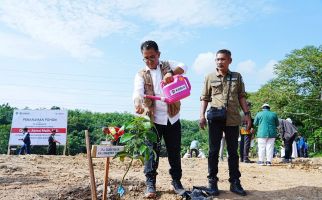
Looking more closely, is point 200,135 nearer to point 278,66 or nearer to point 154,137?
point 278,66

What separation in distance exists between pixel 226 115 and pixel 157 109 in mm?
762

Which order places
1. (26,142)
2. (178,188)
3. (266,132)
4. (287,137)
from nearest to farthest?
(178,188) → (266,132) → (287,137) → (26,142)

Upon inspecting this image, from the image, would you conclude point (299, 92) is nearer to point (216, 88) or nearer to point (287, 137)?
point (287, 137)

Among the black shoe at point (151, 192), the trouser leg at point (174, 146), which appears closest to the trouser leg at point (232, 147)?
the trouser leg at point (174, 146)

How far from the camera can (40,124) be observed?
1563 cm

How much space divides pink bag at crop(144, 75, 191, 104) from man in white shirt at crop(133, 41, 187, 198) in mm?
131

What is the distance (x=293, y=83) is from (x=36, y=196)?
1154 inches

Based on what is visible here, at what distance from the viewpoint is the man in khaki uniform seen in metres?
3.87

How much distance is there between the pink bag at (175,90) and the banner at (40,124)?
12603 millimetres

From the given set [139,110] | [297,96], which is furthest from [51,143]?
[297,96]

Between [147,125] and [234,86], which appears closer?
[147,125]

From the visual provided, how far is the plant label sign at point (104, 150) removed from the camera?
9.10ft

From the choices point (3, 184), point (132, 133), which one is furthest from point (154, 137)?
point (3, 184)

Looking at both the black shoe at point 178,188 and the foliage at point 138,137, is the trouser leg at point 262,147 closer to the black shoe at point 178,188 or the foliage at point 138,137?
the black shoe at point 178,188
